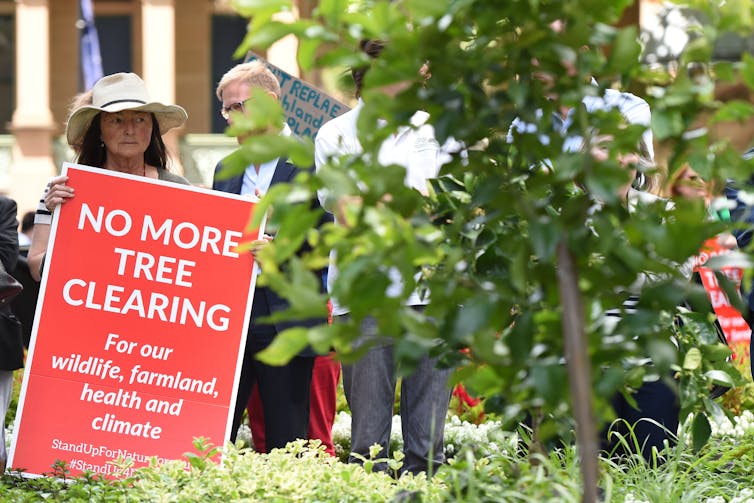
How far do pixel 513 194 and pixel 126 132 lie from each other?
137 inches

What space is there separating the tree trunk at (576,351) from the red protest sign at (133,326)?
9.76 feet

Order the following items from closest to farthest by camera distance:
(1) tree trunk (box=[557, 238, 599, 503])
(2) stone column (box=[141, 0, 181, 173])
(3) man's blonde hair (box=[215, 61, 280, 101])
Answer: (1) tree trunk (box=[557, 238, 599, 503]), (3) man's blonde hair (box=[215, 61, 280, 101]), (2) stone column (box=[141, 0, 181, 173])

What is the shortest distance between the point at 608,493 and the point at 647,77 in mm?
1133

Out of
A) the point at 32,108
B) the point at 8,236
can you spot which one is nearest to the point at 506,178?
the point at 8,236

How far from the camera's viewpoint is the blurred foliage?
2.57 metres

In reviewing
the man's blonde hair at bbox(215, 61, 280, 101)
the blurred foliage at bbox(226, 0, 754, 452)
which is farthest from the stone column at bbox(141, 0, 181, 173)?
the blurred foliage at bbox(226, 0, 754, 452)

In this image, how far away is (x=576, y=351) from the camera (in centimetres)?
267

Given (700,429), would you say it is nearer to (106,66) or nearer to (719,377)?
(719,377)

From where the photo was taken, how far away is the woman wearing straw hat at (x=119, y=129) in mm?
5887

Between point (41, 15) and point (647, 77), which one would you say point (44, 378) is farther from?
point (41, 15)

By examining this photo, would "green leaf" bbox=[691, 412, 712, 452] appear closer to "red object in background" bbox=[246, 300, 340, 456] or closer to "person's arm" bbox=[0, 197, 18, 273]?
"red object in background" bbox=[246, 300, 340, 456]

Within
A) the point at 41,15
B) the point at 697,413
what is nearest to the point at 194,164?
the point at 41,15

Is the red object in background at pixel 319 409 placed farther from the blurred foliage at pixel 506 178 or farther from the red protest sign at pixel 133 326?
the blurred foliage at pixel 506 178

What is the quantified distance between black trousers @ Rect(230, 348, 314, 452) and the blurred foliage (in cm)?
277
